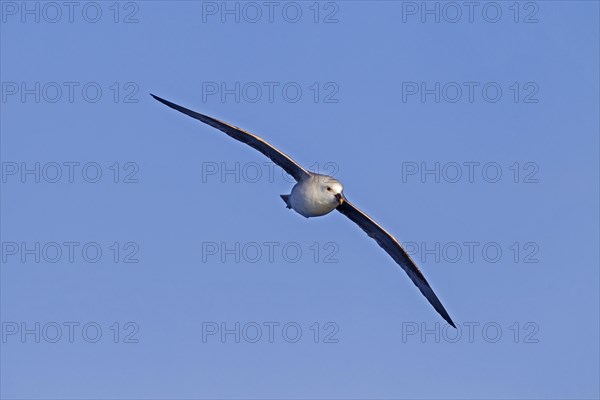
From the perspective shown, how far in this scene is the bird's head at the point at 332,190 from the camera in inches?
1271

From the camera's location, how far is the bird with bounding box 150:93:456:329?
3241cm

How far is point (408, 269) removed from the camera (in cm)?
3819

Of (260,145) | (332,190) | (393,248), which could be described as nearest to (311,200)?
(332,190)

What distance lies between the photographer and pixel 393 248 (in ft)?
120

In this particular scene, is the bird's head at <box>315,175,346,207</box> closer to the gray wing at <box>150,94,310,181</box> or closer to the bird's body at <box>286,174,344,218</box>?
the bird's body at <box>286,174,344,218</box>

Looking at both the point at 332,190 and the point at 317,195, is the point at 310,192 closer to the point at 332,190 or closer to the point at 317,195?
the point at 317,195

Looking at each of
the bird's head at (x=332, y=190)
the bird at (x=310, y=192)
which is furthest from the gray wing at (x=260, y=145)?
the bird's head at (x=332, y=190)

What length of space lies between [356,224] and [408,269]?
287 cm

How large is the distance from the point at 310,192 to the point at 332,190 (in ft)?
1.96

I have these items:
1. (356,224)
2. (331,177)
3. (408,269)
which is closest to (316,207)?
(331,177)

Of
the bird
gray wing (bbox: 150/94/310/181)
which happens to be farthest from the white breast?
gray wing (bbox: 150/94/310/181)

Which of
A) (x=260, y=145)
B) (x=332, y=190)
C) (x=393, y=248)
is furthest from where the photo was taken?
(x=393, y=248)

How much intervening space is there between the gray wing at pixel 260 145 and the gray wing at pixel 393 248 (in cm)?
227

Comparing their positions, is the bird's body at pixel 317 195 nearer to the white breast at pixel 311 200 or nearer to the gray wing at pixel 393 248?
the white breast at pixel 311 200
